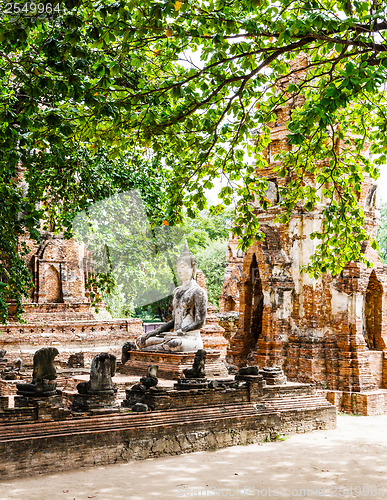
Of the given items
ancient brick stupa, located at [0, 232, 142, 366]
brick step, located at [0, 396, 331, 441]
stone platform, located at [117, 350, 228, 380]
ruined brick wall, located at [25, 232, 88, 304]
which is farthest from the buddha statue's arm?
ruined brick wall, located at [25, 232, 88, 304]

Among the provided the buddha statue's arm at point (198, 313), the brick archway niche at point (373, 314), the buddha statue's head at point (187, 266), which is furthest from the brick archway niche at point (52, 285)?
the brick archway niche at point (373, 314)

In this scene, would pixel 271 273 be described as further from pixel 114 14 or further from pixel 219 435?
pixel 114 14

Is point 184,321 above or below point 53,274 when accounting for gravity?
below

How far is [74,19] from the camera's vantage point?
4.90 meters

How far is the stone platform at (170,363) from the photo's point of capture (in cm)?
921

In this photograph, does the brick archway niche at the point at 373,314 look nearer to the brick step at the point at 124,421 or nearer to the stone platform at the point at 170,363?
the stone platform at the point at 170,363

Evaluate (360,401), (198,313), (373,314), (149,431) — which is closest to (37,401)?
(149,431)

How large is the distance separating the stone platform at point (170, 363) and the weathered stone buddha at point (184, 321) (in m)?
0.15

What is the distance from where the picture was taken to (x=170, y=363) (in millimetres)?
9406

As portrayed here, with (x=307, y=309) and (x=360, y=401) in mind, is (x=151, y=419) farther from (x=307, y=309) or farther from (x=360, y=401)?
(x=307, y=309)

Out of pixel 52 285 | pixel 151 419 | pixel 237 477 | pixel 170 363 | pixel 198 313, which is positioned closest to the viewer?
pixel 237 477

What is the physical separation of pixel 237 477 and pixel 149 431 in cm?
136

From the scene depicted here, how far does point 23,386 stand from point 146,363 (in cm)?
356

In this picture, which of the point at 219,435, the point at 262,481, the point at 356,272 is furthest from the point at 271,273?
the point at 262,481
